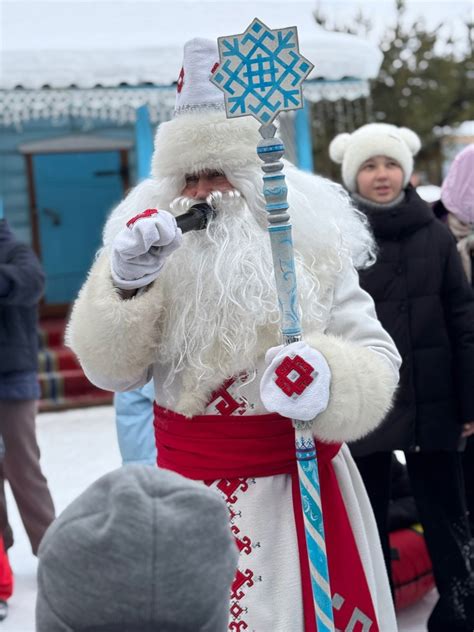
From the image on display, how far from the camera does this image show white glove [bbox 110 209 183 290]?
6.51 feet

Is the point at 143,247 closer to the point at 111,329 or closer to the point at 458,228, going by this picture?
the point at 111,329

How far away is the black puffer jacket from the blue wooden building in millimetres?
5554

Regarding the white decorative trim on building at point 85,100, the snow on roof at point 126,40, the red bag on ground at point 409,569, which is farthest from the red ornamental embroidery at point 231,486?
the snow on roof at point 126,40

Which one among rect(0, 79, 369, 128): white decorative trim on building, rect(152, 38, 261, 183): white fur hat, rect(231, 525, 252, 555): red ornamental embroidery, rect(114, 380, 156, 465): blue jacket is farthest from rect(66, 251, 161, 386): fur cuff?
rect(0, 79, 369, 128): white decorative trim on building

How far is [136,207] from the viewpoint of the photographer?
2.42 m

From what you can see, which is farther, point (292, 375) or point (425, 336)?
point (425, 336)

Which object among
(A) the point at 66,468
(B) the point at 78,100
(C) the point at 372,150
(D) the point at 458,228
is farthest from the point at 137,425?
(B) the point at 78,100

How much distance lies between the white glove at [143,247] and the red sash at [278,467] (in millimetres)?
352

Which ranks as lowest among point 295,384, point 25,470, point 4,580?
point 4,580

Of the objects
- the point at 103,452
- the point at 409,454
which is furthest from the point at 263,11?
the point at 409,454

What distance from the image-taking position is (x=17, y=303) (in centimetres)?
406

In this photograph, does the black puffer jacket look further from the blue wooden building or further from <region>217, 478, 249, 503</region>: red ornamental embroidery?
the blue wooden building

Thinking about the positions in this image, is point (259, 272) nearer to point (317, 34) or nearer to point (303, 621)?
point (303, 621)

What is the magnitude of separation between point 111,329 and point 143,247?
247 mm
